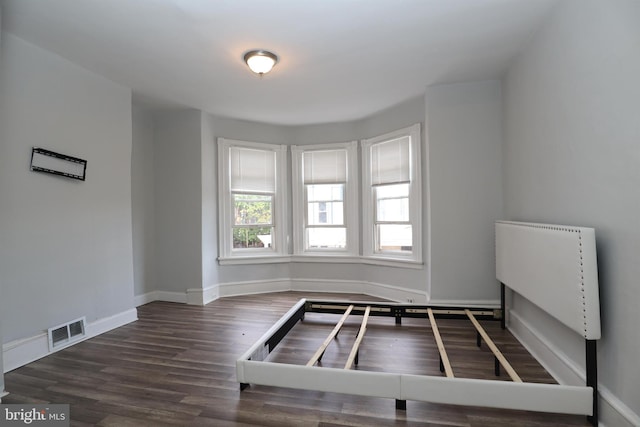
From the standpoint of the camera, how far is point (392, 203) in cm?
481

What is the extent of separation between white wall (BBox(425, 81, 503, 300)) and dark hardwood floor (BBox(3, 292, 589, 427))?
545 mm

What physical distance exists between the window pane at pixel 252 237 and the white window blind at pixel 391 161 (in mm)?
1970

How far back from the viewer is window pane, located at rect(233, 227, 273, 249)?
17.4 ft

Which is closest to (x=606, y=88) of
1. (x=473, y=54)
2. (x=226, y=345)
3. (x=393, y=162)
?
(x=473, y=54)

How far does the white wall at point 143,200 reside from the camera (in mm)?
4586

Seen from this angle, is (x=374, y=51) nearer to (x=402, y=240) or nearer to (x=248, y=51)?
(x=248, y=51)

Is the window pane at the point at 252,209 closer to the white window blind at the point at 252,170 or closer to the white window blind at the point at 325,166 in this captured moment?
the white window blind at the point at 252,170

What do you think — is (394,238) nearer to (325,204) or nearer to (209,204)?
(325,204)

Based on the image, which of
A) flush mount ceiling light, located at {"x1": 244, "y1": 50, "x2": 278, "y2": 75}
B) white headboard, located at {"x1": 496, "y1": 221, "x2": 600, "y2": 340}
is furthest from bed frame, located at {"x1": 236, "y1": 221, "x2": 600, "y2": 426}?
flush mount ceiling light, located at {"x1": 244, "y1": 50, "x2": 278, "y2": 75}

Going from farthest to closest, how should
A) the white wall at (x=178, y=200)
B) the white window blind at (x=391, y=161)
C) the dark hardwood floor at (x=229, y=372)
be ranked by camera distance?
the white wall at (x=178, y=200)
the white window blind at (x=391, y=161)
the dark hardwood floor at (x=229, y=372)

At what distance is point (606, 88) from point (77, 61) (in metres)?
4.42

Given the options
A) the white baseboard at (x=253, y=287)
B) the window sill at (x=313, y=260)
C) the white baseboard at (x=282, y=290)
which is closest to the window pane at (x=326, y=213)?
the window sill at (x=313, y=260)

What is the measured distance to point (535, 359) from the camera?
272cm

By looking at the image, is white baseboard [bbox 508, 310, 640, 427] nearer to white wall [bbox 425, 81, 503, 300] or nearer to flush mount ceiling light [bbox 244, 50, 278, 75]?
white wall [bbox 425, 81, 503, 300]
